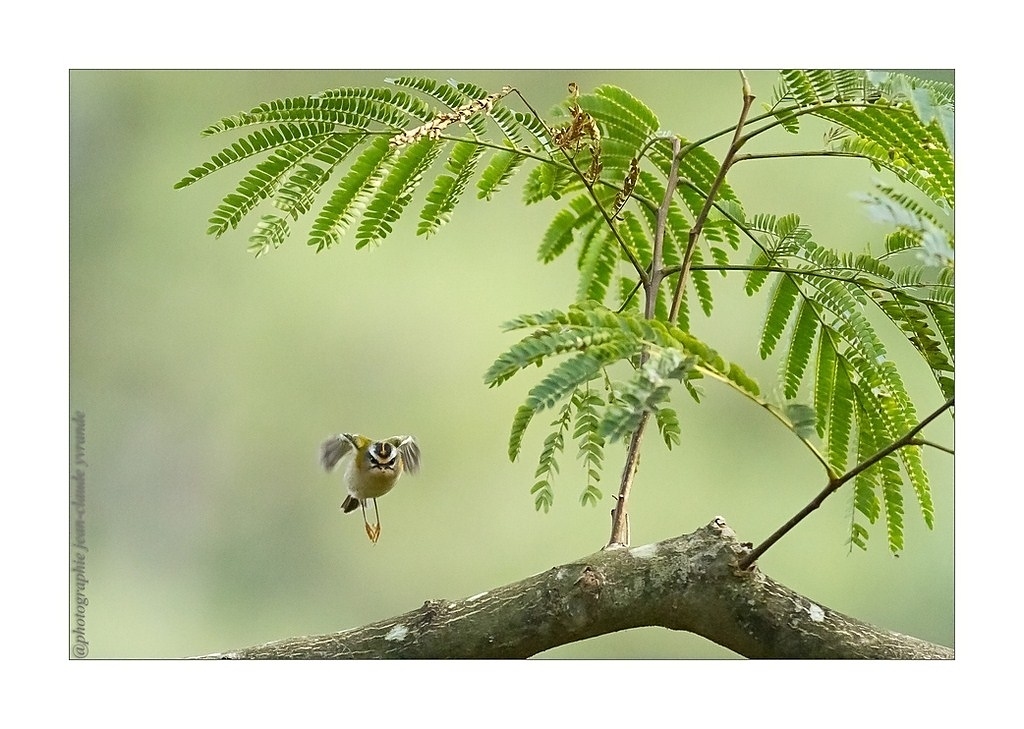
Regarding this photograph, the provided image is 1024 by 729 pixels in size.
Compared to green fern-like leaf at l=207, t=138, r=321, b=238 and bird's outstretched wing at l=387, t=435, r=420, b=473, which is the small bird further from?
green fern-like leaf at l=207, t=138, r=321, b=238

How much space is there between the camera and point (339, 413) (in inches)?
77.9

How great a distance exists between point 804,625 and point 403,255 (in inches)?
47.0

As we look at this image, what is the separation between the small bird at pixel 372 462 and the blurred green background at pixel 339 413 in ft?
0.28

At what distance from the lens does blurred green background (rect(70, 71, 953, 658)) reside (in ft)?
5.33

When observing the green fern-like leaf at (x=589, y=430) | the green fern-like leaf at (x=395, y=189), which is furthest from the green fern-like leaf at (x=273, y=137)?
the green fern-like leaf at (x=589, y=430)

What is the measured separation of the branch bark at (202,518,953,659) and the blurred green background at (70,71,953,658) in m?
0.43

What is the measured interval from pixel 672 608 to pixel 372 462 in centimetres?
63

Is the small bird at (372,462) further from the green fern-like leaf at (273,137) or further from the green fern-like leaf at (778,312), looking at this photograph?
the green fern-like leaf at (778,312)

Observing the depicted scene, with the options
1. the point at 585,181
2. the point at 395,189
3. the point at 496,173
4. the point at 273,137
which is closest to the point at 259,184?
the point at 273,137

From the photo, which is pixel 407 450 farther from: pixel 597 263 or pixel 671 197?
pixel 671 197

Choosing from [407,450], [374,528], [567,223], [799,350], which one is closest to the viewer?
[799,350]

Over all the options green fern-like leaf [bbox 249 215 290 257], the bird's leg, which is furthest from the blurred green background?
green fern-like leaf [bbox 249 215 290 257]

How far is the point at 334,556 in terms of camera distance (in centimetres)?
190

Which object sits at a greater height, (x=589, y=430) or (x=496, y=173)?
(x=496, y=173)
